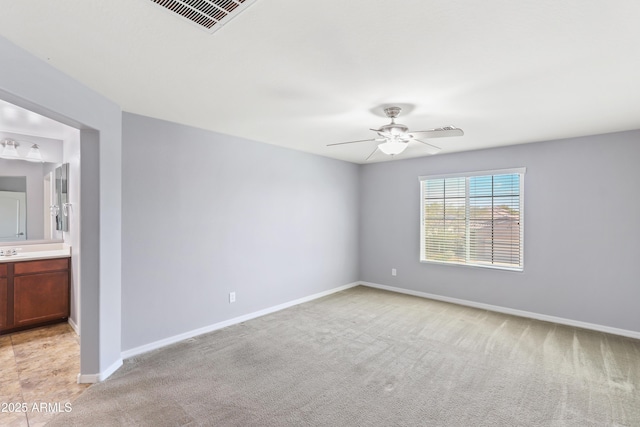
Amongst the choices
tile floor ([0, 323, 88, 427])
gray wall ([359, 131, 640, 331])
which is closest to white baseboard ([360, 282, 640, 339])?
gray wall ([359, 131, 640, 331])

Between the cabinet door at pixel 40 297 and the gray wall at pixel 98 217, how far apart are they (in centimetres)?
168

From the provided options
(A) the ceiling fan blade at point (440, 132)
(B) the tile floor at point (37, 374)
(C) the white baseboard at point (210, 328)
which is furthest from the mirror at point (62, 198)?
(A) the ceiling fan blade at point (440, 132)

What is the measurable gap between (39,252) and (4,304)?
2.37 ft

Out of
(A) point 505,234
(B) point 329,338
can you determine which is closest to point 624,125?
(A) point 505,234

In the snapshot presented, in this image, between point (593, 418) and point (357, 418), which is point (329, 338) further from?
point (593, 418)

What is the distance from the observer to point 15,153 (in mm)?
3943

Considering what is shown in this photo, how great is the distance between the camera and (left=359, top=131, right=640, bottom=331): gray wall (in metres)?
3.69

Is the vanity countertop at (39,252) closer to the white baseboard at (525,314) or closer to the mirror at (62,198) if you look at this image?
the mirror at (62,198)

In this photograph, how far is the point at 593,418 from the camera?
2.19 metres

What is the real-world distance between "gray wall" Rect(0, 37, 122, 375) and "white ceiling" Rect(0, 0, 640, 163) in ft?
0.65

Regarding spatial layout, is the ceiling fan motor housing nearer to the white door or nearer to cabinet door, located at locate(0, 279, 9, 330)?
cabinet door, located at locate(0, 279, 9, 330)

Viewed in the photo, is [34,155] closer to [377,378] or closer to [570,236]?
[377,378]

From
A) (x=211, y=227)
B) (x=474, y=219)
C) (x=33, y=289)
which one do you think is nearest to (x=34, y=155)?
(x=33, y=289)

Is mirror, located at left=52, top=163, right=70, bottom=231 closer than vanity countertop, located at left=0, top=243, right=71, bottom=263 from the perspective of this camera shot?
No
